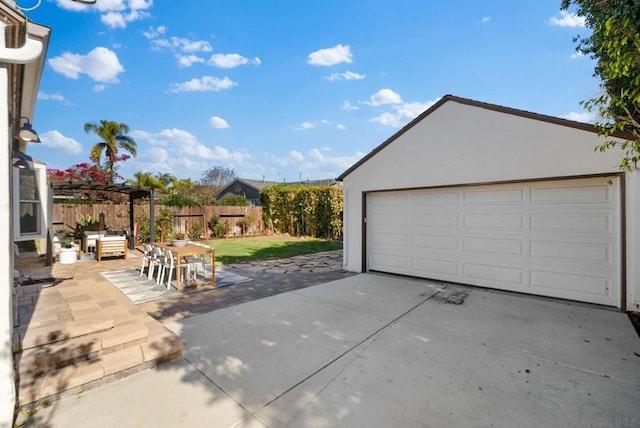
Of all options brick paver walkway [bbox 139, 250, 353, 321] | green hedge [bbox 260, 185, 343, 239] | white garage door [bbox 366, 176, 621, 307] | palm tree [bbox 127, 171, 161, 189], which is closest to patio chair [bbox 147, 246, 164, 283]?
brick paver walkway [bbox 139, 250, 353, 321]

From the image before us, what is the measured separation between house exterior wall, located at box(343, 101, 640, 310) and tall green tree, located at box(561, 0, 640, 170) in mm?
478

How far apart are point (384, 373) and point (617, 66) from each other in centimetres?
371

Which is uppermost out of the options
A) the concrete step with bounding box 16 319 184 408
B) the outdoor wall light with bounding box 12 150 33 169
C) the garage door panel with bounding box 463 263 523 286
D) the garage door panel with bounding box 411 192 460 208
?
the outdoor wall light with bounding box 12 150 33 169

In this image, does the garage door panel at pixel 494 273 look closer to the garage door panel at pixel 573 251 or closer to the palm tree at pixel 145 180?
the garage door panel at pixel 573 251

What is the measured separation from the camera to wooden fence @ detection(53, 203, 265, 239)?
13.0 metres

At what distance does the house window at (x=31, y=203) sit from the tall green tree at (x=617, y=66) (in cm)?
706

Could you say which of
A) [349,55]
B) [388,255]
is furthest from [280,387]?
[349,55]

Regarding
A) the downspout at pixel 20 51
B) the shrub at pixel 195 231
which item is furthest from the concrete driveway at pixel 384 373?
the shrub at pixel 195 231

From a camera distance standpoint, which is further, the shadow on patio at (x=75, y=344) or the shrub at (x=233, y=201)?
the shrub at (x=233, y=201)

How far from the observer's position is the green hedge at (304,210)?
16.4m

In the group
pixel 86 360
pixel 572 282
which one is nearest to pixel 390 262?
pixel 572 282

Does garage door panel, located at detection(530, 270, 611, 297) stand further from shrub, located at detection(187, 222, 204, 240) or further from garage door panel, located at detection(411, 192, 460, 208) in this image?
shrub, located at detection(187, 222, 204, 240)

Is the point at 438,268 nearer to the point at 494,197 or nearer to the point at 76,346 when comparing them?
the point at 494,197

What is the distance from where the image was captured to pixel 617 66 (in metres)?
2.68
